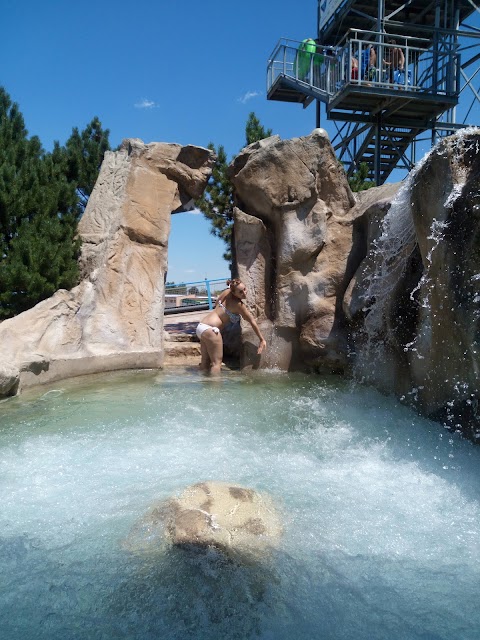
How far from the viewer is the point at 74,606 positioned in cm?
197

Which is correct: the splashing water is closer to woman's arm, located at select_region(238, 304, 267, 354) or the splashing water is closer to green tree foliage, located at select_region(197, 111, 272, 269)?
woman's arm, located at select_region(238, 304, 267, 354)

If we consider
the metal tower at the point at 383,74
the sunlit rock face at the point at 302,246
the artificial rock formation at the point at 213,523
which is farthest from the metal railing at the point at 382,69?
the artificial rock formation at the point at 213,523

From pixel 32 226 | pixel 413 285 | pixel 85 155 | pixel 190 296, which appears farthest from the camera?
pixel 190 296

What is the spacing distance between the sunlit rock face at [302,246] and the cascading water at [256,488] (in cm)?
219

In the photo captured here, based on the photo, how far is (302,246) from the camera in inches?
272

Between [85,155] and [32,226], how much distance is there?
3.20 metres

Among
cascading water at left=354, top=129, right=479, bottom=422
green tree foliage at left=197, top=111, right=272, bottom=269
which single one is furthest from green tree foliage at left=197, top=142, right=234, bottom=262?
cascading water at left=354, top=129, right=479, bottom=422

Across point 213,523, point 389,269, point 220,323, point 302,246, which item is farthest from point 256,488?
point 302,246

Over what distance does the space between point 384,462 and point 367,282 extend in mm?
3023

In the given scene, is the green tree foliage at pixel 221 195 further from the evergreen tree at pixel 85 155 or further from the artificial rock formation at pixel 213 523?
the artificial rock formation at pixel 213 523

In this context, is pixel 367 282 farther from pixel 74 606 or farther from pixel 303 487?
pixel 74 606

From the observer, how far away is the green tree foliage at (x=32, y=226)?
6.66 meters

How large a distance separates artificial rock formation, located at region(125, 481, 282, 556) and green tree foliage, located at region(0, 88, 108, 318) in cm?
482

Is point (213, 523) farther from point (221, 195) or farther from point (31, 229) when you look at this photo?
point (221, 195)
